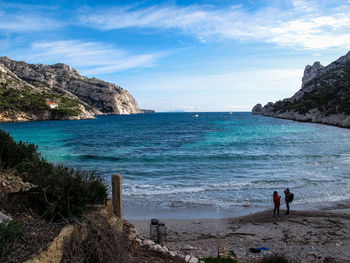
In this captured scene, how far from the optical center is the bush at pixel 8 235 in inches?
165

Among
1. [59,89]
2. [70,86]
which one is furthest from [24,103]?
[70,86]

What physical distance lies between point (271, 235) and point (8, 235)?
957cm

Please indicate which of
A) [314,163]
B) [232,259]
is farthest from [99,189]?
[314,163]

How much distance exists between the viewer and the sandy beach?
29.3ft

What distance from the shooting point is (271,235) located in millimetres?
10656

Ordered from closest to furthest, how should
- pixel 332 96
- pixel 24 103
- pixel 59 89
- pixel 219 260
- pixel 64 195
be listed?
1. pixel 64 195
2. pixel 219 260
3. pixel 332 96
4. pixel 24 103
5. pixel 59 89

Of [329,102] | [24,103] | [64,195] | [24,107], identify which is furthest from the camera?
[24,107]

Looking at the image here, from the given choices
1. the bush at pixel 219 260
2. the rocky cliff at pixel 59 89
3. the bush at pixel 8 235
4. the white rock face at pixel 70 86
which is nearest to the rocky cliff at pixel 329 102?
the bush at pixel 219 260

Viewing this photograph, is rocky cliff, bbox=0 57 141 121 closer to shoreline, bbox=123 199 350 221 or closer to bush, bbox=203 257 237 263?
shoreline, bbox=123 199 350 221

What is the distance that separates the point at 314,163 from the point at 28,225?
85.3 ft

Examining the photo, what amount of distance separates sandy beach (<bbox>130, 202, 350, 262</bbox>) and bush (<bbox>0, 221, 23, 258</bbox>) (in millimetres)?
5894

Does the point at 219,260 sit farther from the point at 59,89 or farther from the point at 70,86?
the point at 70,86

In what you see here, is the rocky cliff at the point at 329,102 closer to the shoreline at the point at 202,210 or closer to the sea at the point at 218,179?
the sea at the point at 218,179

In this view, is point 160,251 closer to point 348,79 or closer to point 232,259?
point 232,259
